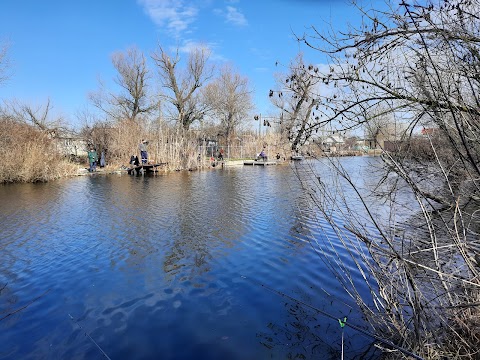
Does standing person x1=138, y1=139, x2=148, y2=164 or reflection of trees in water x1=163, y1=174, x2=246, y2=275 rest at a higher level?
standing person x1=138, y1=139, x2=148, y2=164

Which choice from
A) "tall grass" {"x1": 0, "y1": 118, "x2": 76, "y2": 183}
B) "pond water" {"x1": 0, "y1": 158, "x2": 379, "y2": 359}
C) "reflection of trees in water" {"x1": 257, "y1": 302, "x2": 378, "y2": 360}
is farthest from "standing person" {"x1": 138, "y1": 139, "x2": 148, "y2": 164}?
"reflection of trees in water" {"x1": 257, "y1": 302, "x2": 378, "y2": 360}

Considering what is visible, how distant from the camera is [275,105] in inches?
172

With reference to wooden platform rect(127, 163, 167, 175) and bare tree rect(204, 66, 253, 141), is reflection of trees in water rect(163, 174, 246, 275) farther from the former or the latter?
bare tree rect(204, 66, 253, 141)

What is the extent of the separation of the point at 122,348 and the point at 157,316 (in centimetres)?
74

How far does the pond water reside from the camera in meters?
4.24

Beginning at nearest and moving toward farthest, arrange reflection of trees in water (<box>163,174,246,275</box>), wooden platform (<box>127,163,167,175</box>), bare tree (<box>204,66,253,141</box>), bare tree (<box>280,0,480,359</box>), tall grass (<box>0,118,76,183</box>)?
1. bare tree (<box>280,0,480,359</box>)
2. reflection of trees in water (<box>163,174,246,275</box>)
3. tall grass (<box>0,118,76,183</box>)
4. wooden platform (<box>127,163,167,175</box>)
5. bare tree (<box>204,66,253,141</box>)

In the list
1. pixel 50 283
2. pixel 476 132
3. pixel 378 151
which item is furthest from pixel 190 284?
pixel 476 132

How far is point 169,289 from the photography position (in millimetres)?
5719

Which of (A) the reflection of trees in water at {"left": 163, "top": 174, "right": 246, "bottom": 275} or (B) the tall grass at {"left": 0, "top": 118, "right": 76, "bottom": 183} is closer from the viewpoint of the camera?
(A) the reflection of trees in water at {"left": 163, "top": 174, "right": 246, "bottom": 275}

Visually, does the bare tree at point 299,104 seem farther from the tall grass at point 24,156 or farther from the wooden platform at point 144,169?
the wooden platform at point 144,169

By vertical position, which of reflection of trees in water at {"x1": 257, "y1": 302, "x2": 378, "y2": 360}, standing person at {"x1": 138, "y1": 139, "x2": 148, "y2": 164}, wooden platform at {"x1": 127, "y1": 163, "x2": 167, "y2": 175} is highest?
standing person at {"x1": 138, "y1": 139, "x2": 148, "y2": 164}

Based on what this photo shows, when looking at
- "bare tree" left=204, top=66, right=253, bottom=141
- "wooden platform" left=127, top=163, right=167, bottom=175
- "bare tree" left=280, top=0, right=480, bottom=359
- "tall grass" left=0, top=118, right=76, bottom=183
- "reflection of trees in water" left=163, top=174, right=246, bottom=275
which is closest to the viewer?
"bare tree" left=280, top=0, right=480, bottom=359

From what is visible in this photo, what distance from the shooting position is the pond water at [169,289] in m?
4.24

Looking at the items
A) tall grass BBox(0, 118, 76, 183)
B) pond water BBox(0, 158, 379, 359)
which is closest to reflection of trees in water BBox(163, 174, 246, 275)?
pond water BBox(0, 158, 379, 359)
